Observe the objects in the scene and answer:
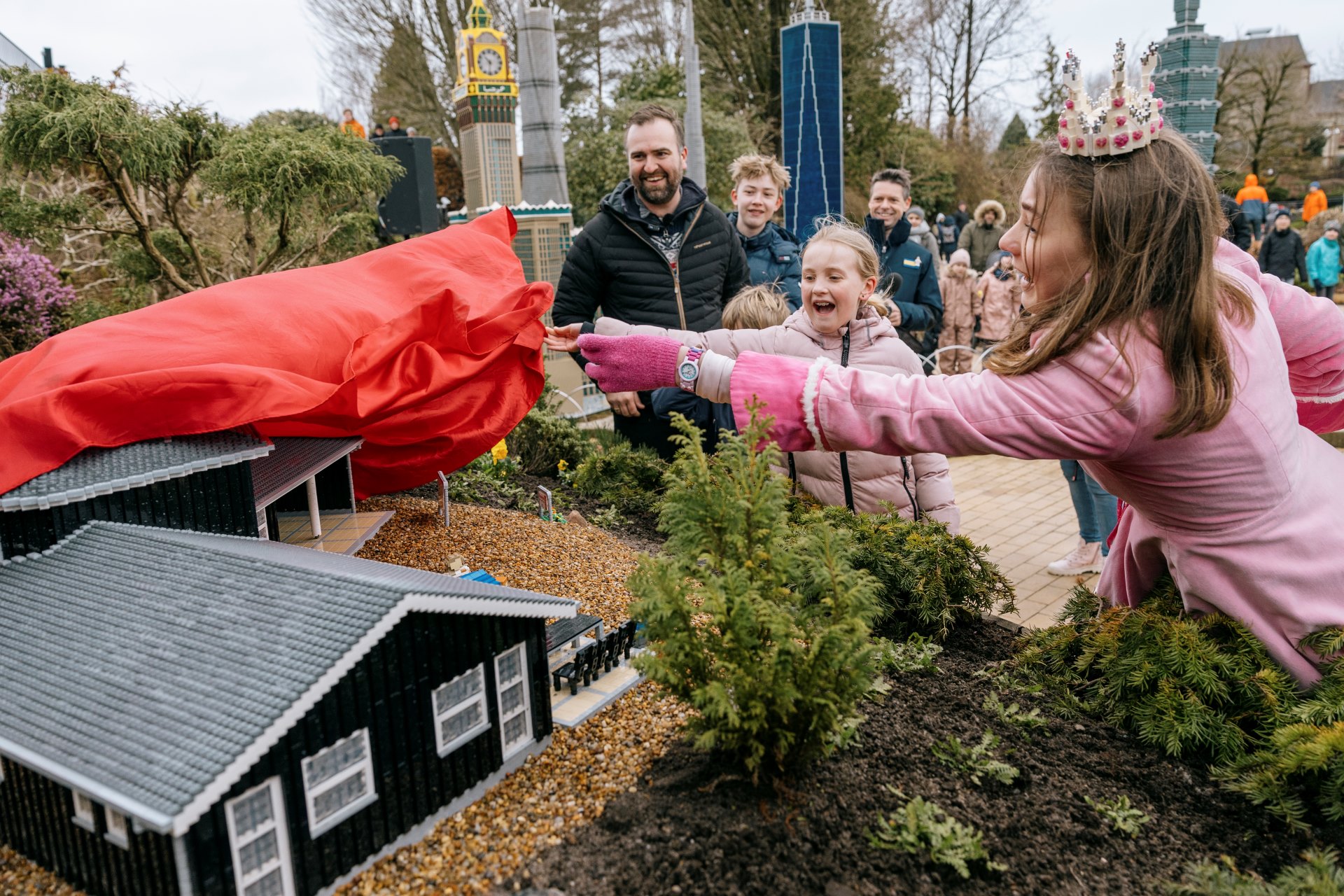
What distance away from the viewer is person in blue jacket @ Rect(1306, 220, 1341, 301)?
667 inches

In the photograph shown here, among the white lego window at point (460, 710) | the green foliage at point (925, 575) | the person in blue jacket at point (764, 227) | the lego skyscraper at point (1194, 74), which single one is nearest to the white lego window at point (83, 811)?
the white lego window at point (460, 710)

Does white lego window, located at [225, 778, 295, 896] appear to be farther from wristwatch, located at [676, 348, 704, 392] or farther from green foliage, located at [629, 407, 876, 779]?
wristwatch, located at [676, 348, 704, 392]

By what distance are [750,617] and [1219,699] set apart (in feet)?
4.05

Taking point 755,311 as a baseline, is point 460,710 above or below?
below

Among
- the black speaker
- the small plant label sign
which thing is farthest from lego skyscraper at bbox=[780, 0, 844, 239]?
the small plant label sign

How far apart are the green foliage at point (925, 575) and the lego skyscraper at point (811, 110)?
11.8 m

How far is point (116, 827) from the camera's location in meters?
2.00

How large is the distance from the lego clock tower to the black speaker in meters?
1.27

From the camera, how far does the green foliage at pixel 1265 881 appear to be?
1.82m

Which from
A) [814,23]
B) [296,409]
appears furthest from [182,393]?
[814,23]

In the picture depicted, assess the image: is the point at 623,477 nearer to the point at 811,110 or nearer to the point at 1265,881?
the point at 1265,881

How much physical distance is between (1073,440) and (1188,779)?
110 centimetres

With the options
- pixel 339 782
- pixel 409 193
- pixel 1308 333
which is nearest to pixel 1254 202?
pixel 409 193

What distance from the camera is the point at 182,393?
2770 millimetres
